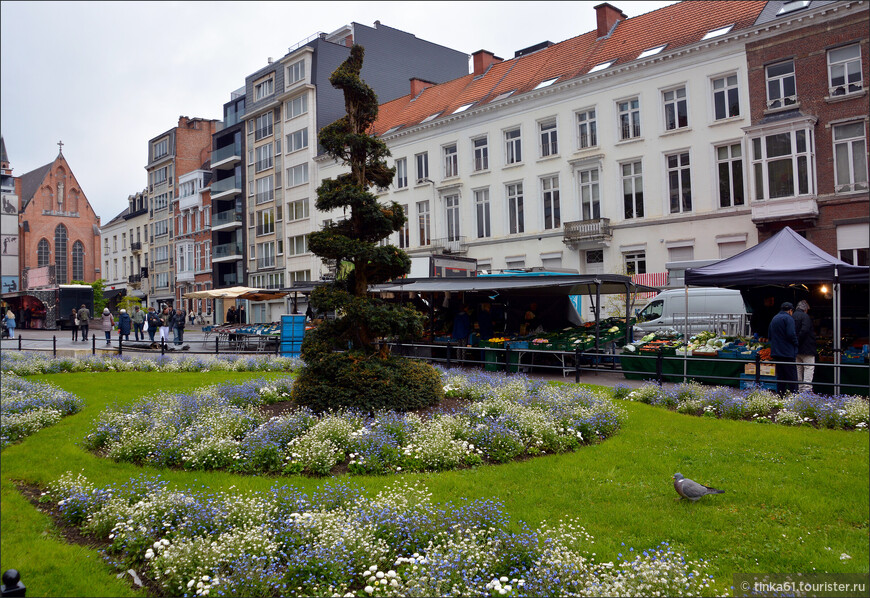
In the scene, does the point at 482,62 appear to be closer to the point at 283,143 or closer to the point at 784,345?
the point at 283,143

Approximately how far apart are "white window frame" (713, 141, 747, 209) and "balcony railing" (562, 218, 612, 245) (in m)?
5.58

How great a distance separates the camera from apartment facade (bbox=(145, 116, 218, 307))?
68.4m

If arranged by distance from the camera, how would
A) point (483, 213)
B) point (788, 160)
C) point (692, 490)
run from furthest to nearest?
point (483, 213), point (788, 160), point (692, 490)

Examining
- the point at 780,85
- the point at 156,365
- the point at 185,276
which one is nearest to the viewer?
the point at 156,365

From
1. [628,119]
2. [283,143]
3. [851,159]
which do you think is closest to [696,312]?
[851,159]

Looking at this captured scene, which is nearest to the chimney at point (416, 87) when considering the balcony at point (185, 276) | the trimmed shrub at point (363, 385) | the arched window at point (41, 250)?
the balcony at point (185, 276)

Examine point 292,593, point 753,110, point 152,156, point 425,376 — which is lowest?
point 292,593

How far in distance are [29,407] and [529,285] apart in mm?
11870

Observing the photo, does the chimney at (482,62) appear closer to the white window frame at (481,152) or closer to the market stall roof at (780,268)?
the white window frame at (481,152)

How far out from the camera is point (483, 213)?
130ft

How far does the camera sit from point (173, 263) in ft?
225

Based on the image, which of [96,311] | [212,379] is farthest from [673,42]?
[96,311]

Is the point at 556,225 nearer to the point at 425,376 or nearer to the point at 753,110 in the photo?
the point at 753,110

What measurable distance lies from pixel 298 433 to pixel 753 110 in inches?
1104
